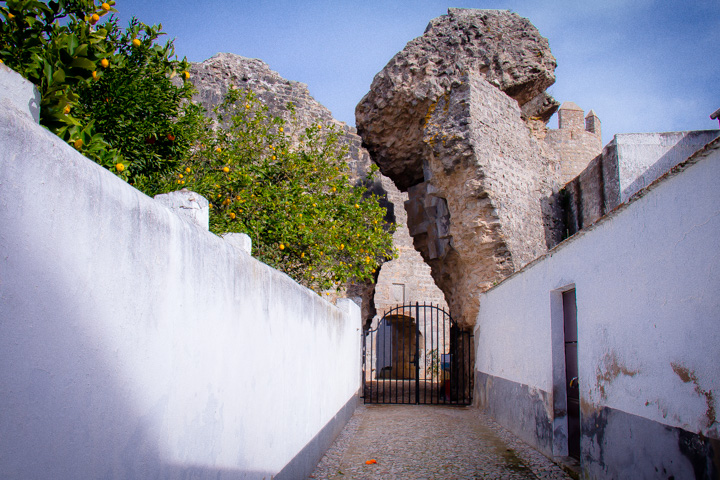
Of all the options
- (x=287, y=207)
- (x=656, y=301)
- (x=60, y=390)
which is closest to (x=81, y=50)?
(x=60, y=390)

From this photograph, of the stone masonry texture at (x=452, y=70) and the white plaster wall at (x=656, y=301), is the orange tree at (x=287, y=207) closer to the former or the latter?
the white plaster wall at (x=656, y=301)

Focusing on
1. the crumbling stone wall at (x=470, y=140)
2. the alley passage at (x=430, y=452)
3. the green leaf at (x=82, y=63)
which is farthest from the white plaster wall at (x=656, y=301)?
the crumbling stone wall at (x=470, y=140)

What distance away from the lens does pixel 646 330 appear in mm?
3246

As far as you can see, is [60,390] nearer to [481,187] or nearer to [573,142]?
[481,187]

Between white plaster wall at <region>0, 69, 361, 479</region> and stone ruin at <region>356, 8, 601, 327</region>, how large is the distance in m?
7.15

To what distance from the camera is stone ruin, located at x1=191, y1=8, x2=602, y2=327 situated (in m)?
9.19

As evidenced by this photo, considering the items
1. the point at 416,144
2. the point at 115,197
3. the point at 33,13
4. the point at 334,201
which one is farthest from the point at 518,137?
the point at 115,197

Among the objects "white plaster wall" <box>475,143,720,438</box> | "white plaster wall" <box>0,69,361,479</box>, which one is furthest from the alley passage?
"white plaster wall" <box>0,69,361,479</box>

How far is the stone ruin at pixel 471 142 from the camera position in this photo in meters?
9.15

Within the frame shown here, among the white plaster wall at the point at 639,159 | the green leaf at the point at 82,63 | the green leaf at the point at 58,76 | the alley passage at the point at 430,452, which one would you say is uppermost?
the white plaster wall at the point at 639,159

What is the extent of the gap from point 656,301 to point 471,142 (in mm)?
6334

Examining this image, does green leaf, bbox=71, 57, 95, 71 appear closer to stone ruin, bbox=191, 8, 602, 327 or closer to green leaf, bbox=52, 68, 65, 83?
green leaf, bbox=52, 68, 65, 83

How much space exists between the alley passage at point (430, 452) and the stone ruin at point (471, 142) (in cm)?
297

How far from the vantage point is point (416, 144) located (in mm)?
11312
